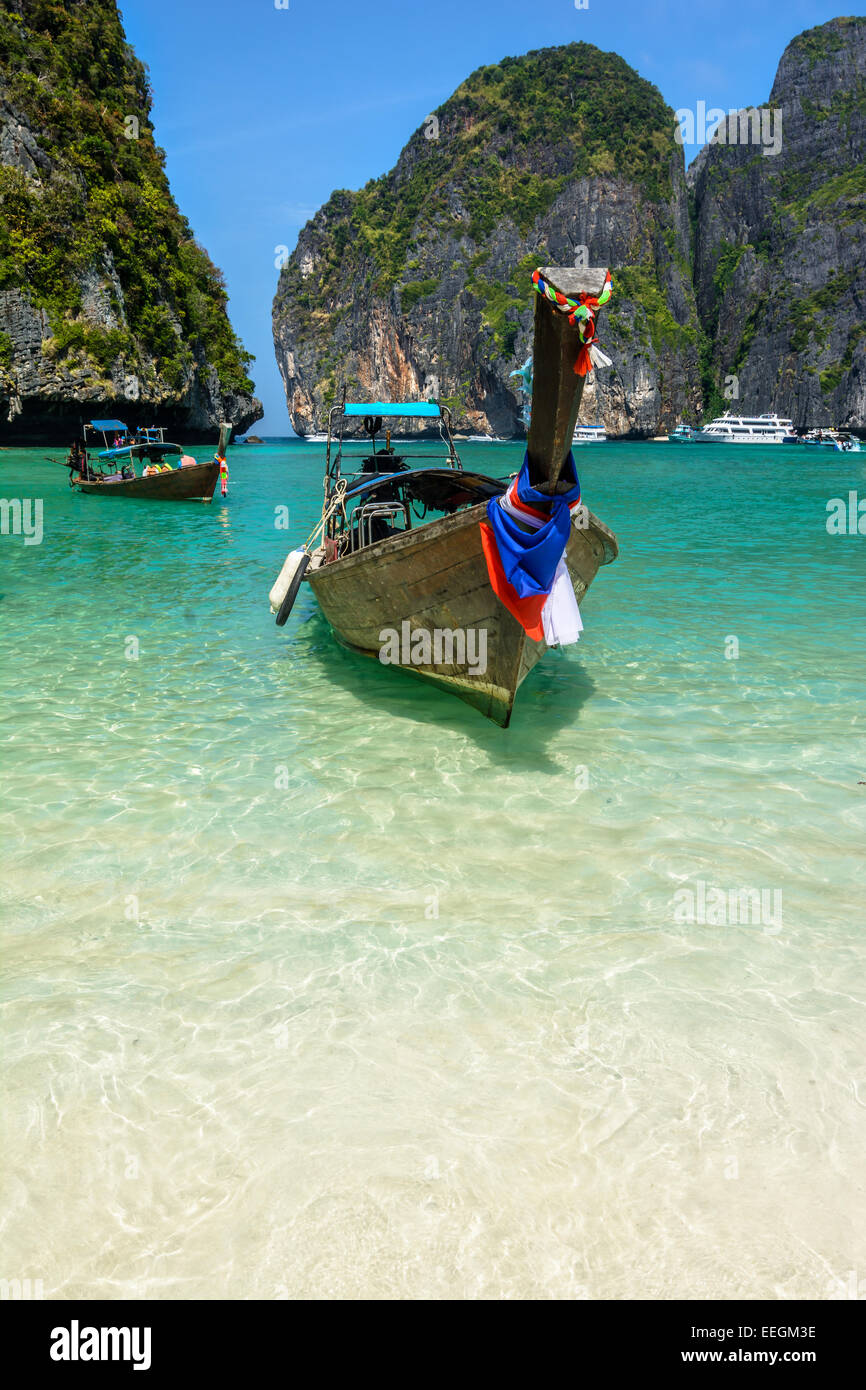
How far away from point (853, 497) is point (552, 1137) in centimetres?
3984

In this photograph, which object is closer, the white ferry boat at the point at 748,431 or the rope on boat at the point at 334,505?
the rope on boat at the point at 334,505

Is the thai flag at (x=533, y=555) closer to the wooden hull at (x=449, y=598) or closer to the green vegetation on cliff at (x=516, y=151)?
the wooden hull at (x=449, y=598)

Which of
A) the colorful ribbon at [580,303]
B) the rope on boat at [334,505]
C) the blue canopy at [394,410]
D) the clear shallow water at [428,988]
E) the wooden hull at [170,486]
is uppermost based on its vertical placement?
the wooden hull at [170,486]

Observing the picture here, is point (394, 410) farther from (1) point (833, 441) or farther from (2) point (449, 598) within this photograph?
(1) point (833, 441)

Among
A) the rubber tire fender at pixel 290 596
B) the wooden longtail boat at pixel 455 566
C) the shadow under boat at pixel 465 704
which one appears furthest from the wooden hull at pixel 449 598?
the rubber tire fender at pixel 290 596

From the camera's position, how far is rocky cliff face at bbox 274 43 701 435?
120 metres

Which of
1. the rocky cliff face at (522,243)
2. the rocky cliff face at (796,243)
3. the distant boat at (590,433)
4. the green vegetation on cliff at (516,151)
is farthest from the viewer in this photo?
the green vegetation on cliff at (516,151)

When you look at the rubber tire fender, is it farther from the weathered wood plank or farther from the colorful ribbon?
the colorful ribbon

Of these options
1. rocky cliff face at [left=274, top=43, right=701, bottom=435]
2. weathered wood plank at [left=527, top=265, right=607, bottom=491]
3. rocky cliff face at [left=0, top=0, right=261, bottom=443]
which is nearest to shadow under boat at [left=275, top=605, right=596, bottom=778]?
weathered wood plank at [left=527, top=265, right=607, bottom=491]

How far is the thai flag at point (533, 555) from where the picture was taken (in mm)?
6348

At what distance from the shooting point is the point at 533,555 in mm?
6406

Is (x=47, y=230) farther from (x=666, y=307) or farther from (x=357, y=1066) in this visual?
(x=666, y=307)

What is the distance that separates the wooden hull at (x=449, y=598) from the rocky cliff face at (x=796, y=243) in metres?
123

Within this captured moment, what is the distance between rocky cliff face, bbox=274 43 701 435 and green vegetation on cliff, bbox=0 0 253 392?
62.5 m
